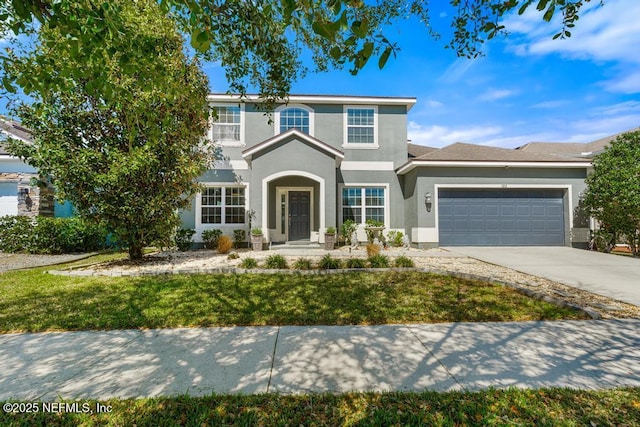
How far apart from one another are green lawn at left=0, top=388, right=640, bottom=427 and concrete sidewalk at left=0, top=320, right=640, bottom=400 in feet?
0.48

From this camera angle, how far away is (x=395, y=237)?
1339 centimetres

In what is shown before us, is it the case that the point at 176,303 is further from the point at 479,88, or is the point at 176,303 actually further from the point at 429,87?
the point at 479,88

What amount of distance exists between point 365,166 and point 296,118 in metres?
4.35

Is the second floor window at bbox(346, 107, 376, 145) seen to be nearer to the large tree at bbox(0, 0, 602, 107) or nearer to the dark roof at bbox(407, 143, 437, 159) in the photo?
the dark roof at bbox(407, 143, 437, 159)

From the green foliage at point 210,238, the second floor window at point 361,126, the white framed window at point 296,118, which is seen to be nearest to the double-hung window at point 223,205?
the green foliage at point 210,238

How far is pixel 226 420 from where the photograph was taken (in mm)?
2230

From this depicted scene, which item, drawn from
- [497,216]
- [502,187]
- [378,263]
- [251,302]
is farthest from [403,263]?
[502,187]

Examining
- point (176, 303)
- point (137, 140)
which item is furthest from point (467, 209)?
point (137, 140)

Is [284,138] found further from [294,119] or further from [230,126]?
[230,126]

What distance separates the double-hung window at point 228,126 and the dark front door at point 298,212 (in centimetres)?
399

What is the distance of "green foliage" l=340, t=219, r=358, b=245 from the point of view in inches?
513

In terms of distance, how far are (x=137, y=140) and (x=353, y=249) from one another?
29.4 feet

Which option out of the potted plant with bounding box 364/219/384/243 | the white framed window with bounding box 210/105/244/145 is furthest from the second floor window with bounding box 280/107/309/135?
the potted plant with bounding box 364/219/384/243

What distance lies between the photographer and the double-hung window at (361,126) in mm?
14164
